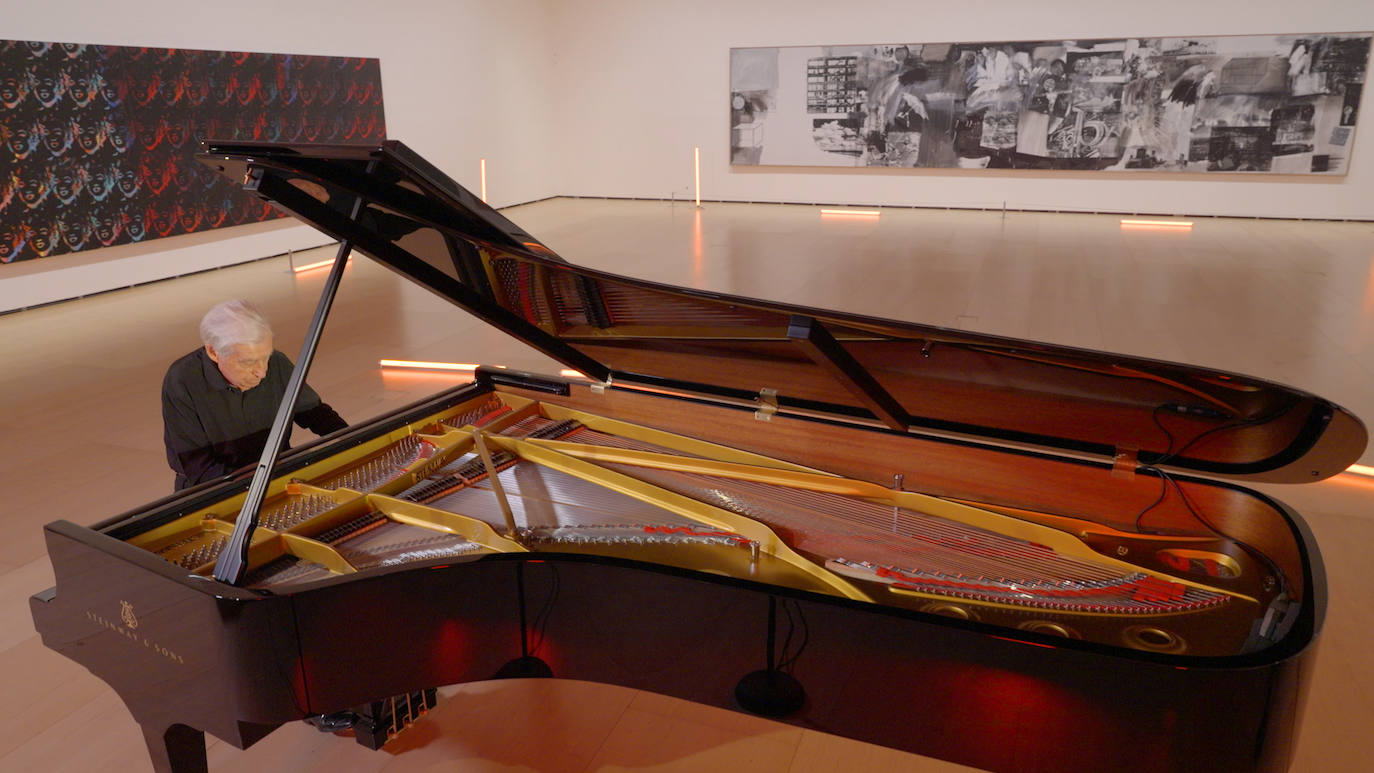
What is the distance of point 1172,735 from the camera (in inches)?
56.3

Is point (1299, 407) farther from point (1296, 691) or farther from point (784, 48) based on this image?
point (784, 48)

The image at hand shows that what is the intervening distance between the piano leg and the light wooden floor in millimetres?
362

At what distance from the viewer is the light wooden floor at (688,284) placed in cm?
231

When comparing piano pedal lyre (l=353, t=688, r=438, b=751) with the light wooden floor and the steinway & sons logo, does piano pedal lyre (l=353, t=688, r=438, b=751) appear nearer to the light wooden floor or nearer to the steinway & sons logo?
the light wooden floor

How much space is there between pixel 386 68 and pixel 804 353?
32.0 ft

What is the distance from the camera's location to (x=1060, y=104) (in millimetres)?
11688

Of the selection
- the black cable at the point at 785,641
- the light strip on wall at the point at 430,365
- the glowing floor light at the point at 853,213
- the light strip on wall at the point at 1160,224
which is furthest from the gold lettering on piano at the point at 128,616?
the light strip on wall at the point at 1160,224

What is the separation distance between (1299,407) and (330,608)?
74.7 inches

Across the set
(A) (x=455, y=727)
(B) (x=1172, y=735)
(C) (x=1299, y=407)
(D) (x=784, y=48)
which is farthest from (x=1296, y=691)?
(D) (x=784, y=48)

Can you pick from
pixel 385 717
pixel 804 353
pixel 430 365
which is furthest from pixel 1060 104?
pixel 385 717

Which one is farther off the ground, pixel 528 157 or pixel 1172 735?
pixel 528 157

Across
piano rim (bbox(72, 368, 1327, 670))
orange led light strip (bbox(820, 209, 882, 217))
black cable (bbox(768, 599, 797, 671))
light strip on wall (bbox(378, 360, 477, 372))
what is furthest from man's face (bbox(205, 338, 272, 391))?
orange led light strip (bbox(820, 209, 882, 217))

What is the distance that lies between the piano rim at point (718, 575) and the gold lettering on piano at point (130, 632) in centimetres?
12

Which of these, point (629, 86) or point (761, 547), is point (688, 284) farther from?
point (629, 86)
